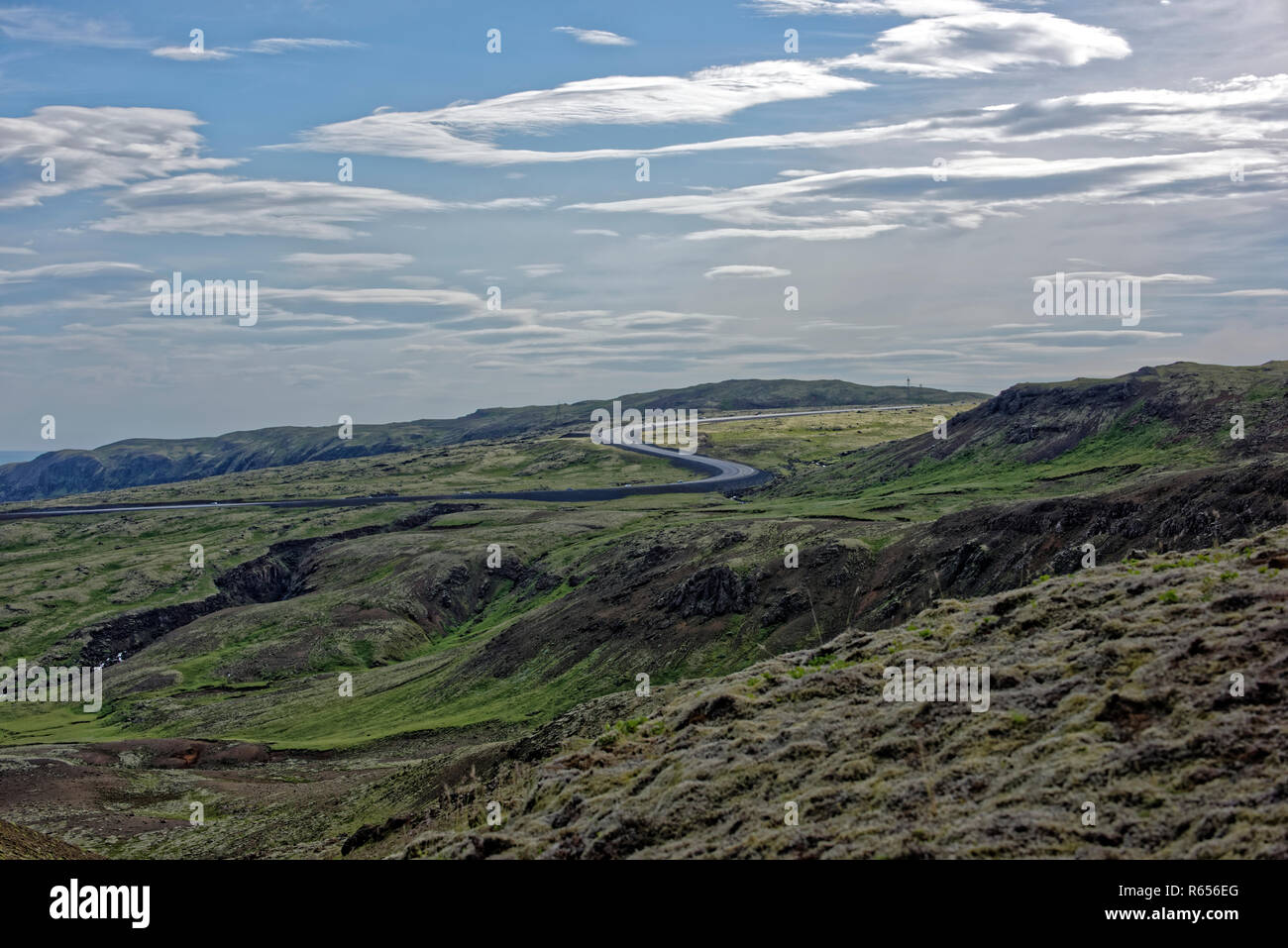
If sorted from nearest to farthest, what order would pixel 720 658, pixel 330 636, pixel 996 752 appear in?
pixel 996 752, pixel 720 658, pixel 330 636

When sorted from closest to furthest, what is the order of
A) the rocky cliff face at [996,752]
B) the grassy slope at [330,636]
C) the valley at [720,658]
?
the rocky cliff face at [996,752] → the valley at [720,658] → the grassy slope at [330,636]

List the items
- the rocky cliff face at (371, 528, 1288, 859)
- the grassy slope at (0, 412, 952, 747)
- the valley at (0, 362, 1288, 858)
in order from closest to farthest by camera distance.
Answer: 1. the rocky cliff face at (371, 528, 1288, 859)
2. the valley at (0, 362, 1288, 858)
3. the grassy slope at (0, 412, 952, 747)

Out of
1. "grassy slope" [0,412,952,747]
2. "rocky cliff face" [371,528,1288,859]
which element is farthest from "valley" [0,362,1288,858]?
"grassy slope" [0,412,952,747]

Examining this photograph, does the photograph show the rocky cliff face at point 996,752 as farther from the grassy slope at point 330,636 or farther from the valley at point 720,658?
the grassy slope at point 330,636

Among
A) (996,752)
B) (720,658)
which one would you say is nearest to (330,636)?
(720,658)

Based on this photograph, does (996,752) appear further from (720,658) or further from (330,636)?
(330,636)

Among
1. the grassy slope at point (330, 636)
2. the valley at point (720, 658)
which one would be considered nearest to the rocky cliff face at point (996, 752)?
the valley at point (720, 658)

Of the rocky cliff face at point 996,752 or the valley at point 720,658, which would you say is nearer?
the rocky cliff face at point 996,752

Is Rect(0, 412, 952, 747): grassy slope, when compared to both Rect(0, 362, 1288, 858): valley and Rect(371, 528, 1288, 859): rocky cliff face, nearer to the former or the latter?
Rect(0, 362, 1288, 858): valley

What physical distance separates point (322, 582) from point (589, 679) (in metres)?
89.7

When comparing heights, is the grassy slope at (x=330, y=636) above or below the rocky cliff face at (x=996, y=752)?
below

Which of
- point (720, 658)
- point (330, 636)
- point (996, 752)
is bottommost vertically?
point (330, 636)
